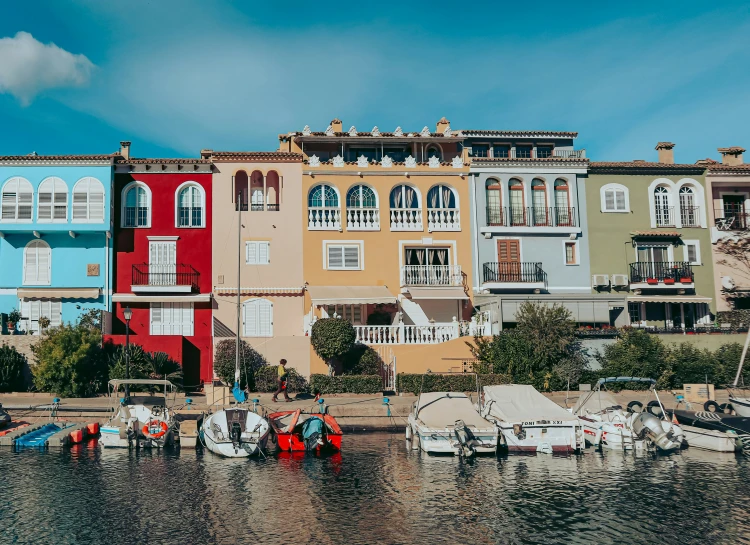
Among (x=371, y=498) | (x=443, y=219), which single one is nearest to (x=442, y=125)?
(x=443, y=219)

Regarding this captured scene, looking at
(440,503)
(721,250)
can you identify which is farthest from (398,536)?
(721,250)

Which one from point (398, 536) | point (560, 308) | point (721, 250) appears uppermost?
point (721, 250)

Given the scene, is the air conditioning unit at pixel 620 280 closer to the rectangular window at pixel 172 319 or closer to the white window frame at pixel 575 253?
the white window frame at pixel 575 253

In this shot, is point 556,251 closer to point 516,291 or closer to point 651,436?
point 516,291

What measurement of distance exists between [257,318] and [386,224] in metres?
8.37

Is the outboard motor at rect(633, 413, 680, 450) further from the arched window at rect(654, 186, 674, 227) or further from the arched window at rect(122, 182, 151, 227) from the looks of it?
the arched window at rect(122, 182, 151, 227)

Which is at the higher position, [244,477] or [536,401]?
[536,401]

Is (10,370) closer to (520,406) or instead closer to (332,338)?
(332,338)

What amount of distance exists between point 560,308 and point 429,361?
647cm

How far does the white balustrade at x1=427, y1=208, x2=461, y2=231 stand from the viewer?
3675 cm

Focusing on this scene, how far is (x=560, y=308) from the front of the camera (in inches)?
1235

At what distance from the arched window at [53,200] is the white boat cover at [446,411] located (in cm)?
2119

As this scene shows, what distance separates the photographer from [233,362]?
30.9 meters

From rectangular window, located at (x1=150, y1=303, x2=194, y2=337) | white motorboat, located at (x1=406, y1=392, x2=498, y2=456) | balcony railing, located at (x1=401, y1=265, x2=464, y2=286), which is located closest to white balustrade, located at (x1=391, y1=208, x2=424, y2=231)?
balcony railing, located at (x1=401, y1=265, x2=464, y2=286)
